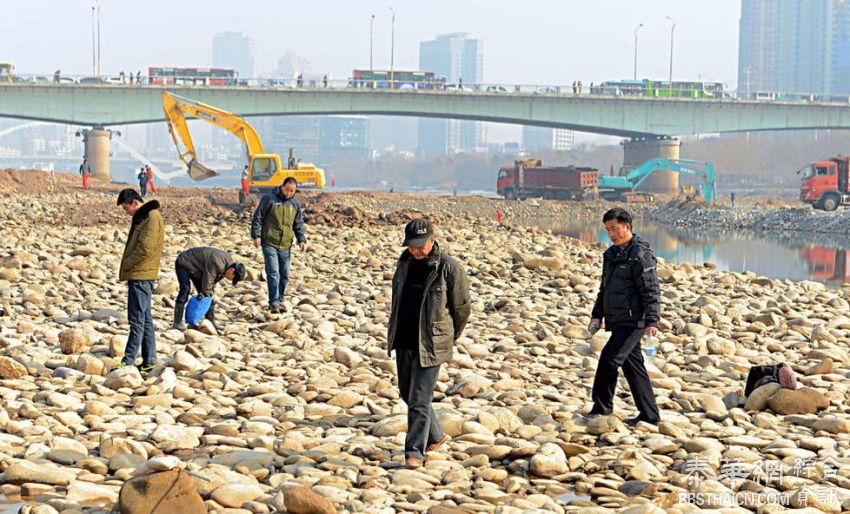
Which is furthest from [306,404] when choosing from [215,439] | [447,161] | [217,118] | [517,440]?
[447,161]

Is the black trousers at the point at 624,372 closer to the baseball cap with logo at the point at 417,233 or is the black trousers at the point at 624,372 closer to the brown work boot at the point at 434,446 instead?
the brown work boot at the point at 434,446

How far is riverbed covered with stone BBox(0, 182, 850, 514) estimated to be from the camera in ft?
21.5

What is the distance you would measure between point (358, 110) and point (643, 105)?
65.2 ft

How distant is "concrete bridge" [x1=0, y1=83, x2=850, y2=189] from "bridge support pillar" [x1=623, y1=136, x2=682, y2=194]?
9cm

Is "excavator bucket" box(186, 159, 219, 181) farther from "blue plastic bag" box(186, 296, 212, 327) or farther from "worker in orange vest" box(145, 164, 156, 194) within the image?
"blue plastic bag" box(186, 296, 212, 327)

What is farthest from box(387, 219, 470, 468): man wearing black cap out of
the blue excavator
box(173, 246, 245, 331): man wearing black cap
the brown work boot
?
the blue excavator

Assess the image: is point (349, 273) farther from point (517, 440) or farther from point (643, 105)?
point (643, 105)

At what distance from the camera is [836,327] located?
43.8ft

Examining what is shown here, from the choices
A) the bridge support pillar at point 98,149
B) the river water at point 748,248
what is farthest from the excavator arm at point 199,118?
the bridge support pillar at point 98,149

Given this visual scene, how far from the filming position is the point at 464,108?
69375 millimetres

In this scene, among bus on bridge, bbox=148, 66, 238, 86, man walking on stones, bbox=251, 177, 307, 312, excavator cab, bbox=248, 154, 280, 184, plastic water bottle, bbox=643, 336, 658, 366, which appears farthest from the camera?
bus on bridge, bbox=148, 66, 238, 86

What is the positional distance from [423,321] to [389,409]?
195cm

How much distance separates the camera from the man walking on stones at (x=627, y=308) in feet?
25.5

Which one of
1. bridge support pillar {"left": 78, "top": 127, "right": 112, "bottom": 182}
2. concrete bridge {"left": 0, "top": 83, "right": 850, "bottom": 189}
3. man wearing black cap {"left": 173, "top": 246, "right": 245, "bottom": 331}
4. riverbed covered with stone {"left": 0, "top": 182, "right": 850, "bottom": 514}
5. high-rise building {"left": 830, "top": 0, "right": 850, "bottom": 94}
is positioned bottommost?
riverbed covered with stone {"left": 0, "top": 182, "right": 850, "bottom": 514}
